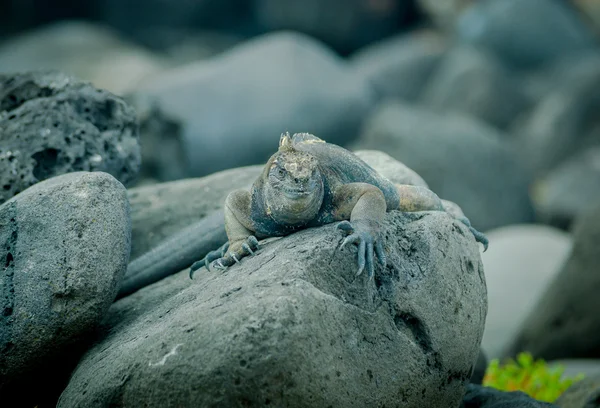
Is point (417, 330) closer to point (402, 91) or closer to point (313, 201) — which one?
point (313, 201)

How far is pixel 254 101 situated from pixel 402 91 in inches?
216

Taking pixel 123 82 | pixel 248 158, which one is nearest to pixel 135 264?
pixel 248 158

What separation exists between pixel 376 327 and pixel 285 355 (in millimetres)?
555

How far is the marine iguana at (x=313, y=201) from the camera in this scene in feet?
10.2

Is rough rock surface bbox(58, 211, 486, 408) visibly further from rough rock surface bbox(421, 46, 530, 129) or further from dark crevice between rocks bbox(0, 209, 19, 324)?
rough rock surface bbox(421, 46, 530, 129)

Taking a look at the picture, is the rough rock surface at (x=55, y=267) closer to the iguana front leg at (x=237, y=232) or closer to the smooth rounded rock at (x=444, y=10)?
the iguana front leg at (x=237, y=232)

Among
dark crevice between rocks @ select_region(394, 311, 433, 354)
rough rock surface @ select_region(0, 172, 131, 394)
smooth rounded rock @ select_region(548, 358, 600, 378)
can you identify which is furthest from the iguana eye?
smooth rounded rock @ select_region(548, 358, 600, 378)

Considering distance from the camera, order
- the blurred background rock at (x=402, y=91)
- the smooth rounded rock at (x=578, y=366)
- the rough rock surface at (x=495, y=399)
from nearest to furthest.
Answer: the rough rock surface at (x=495, y=399) < the smooth rounded rock at (x=578, y=366) < the blurred background rock at (x=402, y=91)

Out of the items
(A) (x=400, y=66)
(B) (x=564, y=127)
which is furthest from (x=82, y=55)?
(B) (x=564, y=127)

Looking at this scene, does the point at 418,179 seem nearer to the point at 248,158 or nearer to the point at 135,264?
the point at 135,264

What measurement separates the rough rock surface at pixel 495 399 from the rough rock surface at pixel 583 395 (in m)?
0.44

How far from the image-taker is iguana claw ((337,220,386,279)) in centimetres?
305

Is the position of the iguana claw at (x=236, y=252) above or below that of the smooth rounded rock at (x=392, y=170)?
below

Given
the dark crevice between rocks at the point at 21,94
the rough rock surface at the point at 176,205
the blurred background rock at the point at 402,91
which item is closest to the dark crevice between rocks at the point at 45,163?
the blurred background rock at the point at 402,91
